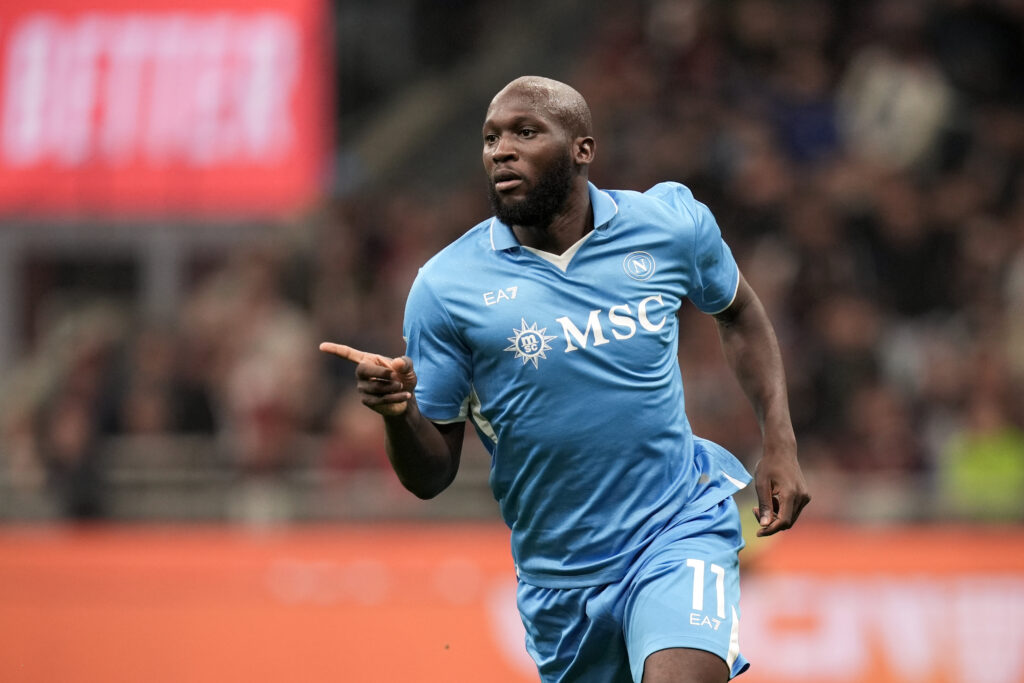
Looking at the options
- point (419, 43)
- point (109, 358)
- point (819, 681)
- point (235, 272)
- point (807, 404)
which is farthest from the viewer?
point (419, 43)

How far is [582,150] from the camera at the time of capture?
518 cm

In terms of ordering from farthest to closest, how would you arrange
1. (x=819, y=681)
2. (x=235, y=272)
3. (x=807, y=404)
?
(x=235, y=272)
(x=807, y=404)
(x=819, y=681)

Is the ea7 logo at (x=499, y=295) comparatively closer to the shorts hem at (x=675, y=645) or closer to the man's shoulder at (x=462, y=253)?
the man's shoulder at (x=462, y=253)

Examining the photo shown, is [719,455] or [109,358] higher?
[719,455]

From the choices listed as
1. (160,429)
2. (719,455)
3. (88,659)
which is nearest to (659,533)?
(719,455)

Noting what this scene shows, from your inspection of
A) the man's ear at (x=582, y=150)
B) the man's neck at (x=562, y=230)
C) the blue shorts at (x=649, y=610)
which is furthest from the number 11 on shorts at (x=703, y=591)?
the man's ear at (x=582, y=150)

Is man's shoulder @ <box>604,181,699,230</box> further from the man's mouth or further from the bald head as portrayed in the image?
the man's mouth

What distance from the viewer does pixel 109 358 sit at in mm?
11336

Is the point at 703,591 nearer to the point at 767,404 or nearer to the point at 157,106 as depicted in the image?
the point at 767,404

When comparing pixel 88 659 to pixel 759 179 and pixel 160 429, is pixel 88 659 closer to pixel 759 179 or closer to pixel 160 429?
pixel 160 429

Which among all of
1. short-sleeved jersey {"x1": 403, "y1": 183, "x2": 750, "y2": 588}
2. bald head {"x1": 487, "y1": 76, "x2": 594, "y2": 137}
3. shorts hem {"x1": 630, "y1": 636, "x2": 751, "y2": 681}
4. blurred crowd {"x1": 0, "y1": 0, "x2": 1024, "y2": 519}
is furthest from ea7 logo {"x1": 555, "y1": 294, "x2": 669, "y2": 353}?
blurred crowd {"x1": 0, "y1": 0, "x2": 1024, "y2": 519}

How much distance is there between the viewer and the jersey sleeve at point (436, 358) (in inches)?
196

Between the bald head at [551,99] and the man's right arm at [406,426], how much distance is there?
93cm

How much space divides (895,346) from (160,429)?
497 centimetres
